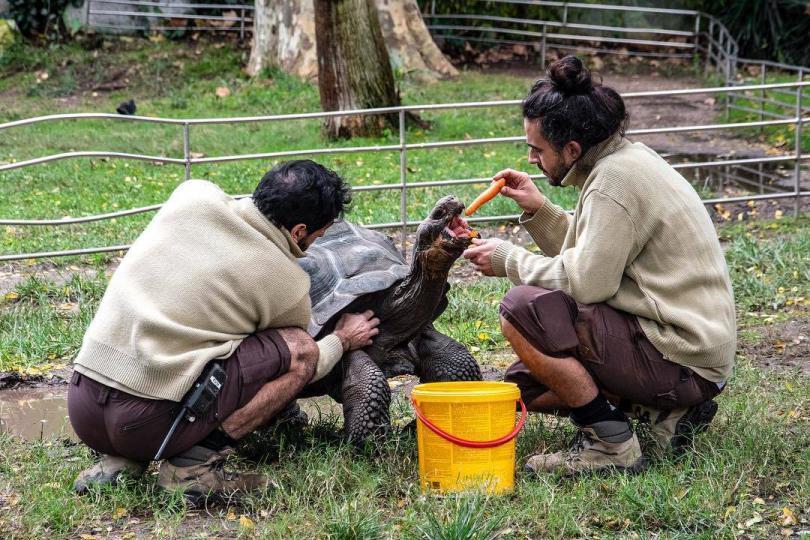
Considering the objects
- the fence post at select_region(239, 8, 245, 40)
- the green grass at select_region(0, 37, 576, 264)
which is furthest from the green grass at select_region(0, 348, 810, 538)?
the fence post at select_region(239, 8, 245, 40)

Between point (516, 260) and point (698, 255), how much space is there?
0.64 m

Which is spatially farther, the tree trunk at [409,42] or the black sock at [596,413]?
the tree trunk at [409,42]

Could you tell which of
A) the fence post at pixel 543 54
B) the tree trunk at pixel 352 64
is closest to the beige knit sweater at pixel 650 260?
the tree trunk at pixel 352 64

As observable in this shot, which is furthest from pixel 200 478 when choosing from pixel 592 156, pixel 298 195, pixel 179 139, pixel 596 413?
pixel 179 139

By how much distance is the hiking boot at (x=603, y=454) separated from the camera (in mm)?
3762

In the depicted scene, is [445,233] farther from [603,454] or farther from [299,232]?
[603,454]

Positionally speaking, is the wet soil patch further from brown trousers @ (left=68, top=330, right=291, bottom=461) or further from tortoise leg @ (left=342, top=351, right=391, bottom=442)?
brown trousers @ (left=68, top=330, right=291, bottom=461)

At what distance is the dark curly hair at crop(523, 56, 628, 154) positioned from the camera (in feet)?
11.9

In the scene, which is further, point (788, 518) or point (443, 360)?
point (443, 360)

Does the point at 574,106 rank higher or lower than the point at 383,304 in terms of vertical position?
higher

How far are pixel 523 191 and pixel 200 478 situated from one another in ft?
5.36

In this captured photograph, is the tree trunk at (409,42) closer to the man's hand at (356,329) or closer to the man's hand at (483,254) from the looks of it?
the man's hand at (356,329)

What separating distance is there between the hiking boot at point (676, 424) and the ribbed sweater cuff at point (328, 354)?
1.14m

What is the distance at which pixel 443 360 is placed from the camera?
448cm
